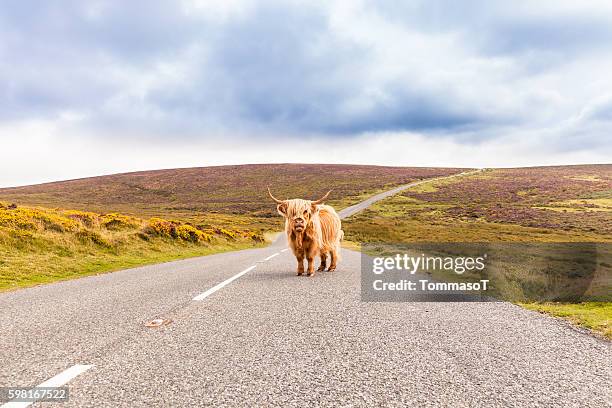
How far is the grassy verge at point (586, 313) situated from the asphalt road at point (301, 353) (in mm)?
300

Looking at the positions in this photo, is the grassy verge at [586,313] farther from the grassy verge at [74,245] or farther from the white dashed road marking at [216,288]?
the grassy verge at [74,245]

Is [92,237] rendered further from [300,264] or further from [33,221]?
[300,264]

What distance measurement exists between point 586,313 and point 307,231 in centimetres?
590

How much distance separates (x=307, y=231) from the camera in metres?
10.1

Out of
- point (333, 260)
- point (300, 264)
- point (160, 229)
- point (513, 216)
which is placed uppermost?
point (300, 264)

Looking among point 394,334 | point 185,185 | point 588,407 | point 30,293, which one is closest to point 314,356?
point 394,334

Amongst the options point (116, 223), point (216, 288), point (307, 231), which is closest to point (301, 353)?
point (216, 288)

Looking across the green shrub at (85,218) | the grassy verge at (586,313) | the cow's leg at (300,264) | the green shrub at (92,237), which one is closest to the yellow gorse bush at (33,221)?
the green shrub at (92,237)

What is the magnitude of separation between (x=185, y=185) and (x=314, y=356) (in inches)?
4644

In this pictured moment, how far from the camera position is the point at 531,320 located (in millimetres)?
5535

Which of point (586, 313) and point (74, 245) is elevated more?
point (586, 313)

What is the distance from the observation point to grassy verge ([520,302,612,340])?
16.6ft

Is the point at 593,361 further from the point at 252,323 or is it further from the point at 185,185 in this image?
the point at 185,185

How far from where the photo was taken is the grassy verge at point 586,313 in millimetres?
5066
